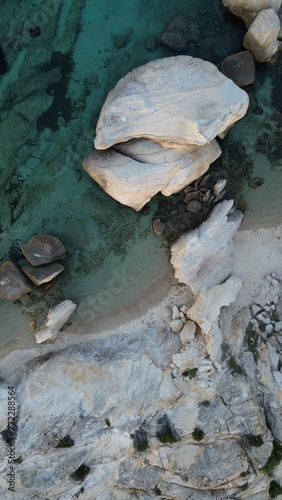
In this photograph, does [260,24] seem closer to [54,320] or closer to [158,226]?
[158,226]

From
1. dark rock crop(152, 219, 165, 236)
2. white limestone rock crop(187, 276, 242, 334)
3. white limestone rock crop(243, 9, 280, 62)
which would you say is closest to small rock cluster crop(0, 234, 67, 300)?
dark rock crop(152, 219, 165, 236)

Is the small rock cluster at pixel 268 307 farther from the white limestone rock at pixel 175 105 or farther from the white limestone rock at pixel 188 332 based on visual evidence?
the white limestone rock at pixel 175 105

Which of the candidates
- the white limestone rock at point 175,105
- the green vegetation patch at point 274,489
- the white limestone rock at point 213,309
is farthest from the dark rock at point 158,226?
the green vegetation patch at point 274,489

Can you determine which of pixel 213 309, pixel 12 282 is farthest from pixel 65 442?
pixel 213 309

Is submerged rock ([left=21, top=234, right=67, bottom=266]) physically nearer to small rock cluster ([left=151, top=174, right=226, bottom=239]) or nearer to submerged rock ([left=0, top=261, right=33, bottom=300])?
submerged rock ([left=0, top=261, right=33, bottom=300])

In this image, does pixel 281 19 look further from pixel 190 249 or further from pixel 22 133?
pixel 22 133

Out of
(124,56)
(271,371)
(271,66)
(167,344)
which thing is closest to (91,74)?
(124,56)
